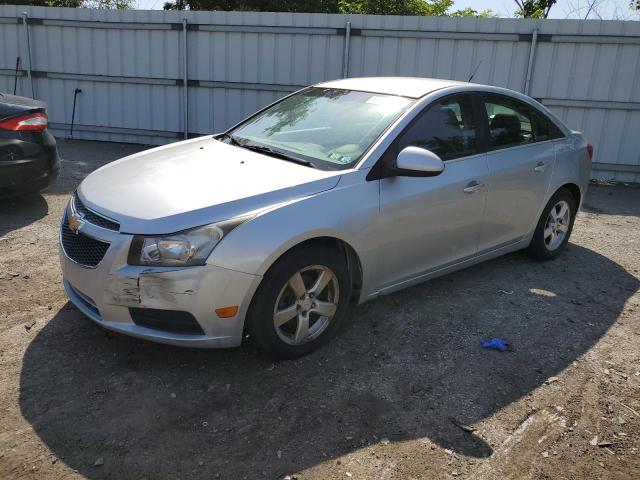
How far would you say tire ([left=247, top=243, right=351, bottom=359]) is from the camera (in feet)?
11.0

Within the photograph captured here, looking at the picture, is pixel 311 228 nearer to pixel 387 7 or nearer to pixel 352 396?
pixel 352 396

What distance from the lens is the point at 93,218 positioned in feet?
11.4

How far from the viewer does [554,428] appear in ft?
10.4

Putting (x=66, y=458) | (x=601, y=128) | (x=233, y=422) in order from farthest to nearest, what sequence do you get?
(x=601, y=128) < (x=233, y=422) < (x=66, y=458)

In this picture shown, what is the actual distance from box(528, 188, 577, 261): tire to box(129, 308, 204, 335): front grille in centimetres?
341

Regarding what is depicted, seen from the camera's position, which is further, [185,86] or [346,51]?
[185,86]

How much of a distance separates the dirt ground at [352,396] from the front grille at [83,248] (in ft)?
1.93

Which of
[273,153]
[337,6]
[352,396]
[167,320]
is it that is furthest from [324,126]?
[337,6]

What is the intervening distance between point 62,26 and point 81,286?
29.8 ft

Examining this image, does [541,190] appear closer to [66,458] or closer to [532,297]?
[532,297]

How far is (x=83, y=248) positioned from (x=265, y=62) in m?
7.40

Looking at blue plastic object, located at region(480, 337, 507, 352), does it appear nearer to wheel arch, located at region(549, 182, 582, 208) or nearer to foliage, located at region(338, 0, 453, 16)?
wheel arch, located at region(549, 182, 582, 208)

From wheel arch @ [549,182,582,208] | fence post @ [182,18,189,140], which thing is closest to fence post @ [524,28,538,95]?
wheel arch @ [549,182,582,208]

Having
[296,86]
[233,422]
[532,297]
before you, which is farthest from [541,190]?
[296,86]
